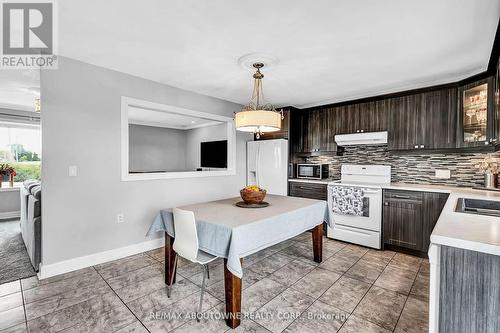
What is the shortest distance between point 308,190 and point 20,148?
21.1 feet

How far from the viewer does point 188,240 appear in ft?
6.59

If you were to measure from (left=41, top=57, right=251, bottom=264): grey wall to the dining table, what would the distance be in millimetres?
1044

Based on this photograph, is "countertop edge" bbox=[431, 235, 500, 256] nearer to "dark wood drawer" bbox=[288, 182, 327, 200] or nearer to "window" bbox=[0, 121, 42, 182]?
"dark wood drawer" bbox=[288, 182, 327, 200]

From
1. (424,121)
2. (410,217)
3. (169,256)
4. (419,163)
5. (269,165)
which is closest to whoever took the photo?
(169,256)

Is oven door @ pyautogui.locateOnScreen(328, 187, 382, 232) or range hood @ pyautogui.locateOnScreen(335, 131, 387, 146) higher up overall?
range hood @ pyautogui.locateOnScreen(335, 131, 387, 146)

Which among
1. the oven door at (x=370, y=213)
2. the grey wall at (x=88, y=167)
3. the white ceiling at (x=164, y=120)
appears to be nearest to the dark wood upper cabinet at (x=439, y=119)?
the oven door at (x=370, y=213)

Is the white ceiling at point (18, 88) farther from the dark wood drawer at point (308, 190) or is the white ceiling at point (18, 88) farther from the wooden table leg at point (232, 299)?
the dark wood drawer at point (308, 190)

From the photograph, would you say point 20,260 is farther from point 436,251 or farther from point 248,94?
point 436,251

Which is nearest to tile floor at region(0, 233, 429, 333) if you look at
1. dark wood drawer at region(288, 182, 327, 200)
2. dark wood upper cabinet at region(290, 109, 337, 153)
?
dark wood drawer at region(288, 182, 327, 200)

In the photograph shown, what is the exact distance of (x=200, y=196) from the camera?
4086 mm

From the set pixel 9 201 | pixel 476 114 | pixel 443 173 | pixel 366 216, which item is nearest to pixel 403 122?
pixel 476 114

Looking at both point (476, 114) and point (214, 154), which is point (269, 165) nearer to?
point (214, 154)

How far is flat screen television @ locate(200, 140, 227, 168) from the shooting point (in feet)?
19.2

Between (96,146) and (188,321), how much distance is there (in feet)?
7.35
